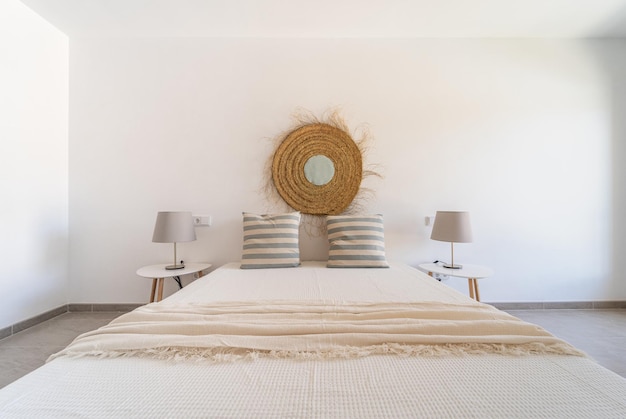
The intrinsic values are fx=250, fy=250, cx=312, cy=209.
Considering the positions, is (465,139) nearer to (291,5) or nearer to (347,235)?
(347,235)

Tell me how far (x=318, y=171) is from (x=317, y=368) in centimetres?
178

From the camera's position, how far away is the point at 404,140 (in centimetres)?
235

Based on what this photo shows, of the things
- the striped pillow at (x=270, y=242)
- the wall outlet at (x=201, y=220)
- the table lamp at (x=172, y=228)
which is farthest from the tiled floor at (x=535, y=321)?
the striped pillow at (x=270, y=242)

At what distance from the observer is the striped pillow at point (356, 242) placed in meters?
1.93

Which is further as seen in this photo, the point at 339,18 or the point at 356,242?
the point at 339,18

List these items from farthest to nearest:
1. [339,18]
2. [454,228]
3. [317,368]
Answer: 1. [339,18]
2. [454,228]
3. [317,368]

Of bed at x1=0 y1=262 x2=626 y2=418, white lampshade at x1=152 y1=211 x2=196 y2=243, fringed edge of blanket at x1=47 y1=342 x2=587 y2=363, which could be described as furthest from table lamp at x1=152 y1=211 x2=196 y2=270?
fringed edge of blanket at x1=47 y1=342 x2=587 y2=363

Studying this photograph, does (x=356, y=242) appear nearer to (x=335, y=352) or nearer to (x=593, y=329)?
(x=335, y=352)

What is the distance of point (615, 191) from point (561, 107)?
937 mm

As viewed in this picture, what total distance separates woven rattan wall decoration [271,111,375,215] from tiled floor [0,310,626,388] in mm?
1926

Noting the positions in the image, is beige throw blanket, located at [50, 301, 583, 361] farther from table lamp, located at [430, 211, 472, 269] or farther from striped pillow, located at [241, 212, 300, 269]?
table lamp, located at [430, 211, 472, 269]

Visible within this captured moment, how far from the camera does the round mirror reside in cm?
231

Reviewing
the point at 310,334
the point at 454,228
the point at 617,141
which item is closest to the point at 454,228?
the point at 454,228

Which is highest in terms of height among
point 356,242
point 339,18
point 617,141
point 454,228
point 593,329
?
point 339,18
